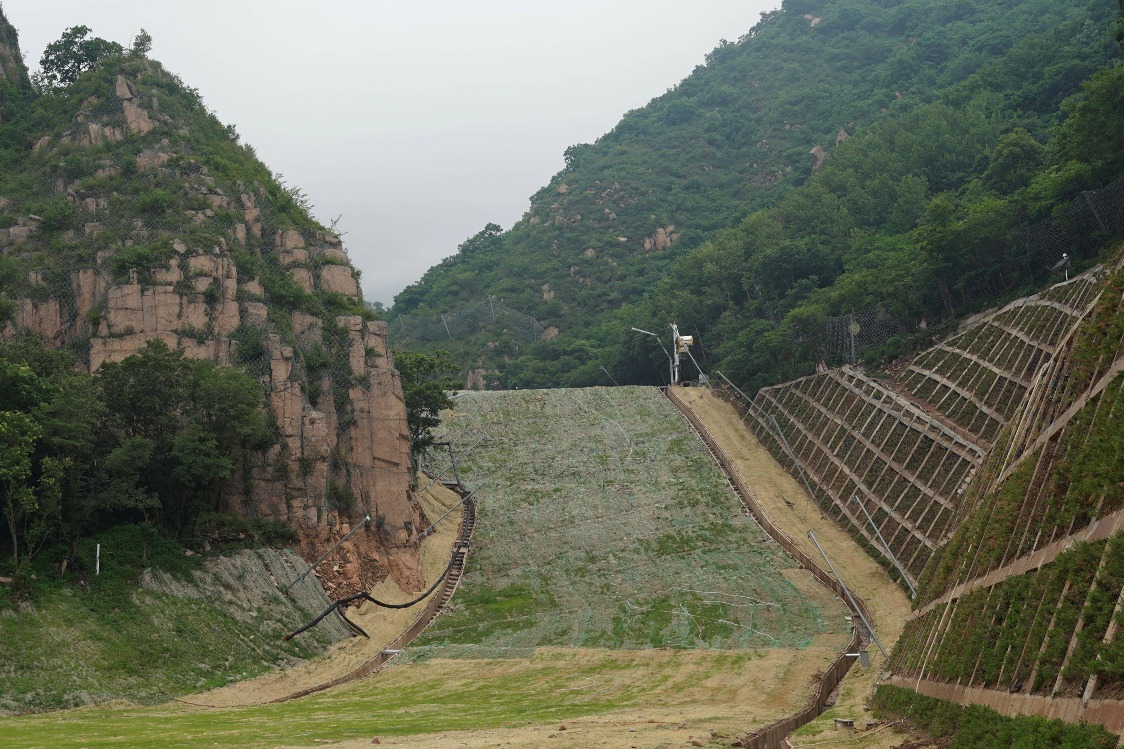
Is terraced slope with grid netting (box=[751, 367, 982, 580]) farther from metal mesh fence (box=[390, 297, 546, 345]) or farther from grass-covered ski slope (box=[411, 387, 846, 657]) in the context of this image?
metal mesh fence (box=[390, 297, 546, 345])

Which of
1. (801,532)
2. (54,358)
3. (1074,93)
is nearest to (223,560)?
(54,358)

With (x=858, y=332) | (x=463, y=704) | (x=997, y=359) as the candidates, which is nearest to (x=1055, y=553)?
(x=463, y=704)

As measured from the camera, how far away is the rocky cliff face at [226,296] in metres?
49.8

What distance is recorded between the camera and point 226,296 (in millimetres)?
51719

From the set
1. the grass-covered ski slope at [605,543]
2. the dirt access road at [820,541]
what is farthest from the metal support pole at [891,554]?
the grass-covered ski slope at [605,543]

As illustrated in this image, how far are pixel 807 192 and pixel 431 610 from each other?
6289 centimetres

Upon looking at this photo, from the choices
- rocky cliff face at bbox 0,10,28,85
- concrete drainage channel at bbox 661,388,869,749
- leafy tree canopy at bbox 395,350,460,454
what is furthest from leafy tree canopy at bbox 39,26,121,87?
concrete drainage channel at bbox 661,388,869,749

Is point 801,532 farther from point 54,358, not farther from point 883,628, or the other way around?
point 54,358

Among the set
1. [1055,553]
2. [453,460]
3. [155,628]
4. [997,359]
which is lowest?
[155,628]

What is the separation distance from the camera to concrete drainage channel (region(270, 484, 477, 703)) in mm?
41469

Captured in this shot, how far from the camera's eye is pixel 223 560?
→ 44.1m

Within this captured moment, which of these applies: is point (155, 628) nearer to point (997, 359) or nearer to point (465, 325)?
point (997, 359)

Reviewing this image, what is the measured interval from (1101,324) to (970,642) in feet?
21.0

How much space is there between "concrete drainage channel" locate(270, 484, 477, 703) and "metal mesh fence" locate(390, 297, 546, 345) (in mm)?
54718
